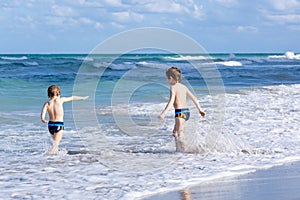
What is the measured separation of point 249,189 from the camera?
5914 millimetres

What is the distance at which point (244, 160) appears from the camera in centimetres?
781

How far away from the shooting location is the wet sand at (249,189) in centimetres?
561

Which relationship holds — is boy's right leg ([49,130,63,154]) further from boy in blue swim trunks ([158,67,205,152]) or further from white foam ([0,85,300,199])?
boy in blue swim trunks ([158,67,205,152])

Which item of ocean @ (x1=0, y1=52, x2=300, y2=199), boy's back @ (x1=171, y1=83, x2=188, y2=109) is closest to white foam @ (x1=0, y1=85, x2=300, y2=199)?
ocean @ (x1=0, y1=52, x2=300, y2=199)

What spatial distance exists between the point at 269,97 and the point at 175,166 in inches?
474

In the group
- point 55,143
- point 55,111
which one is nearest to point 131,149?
point 55,143

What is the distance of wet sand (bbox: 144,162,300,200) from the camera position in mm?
5613

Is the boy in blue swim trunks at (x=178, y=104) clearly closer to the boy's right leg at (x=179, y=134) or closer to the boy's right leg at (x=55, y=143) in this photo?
the boy's right leg at (x=179, y=134)

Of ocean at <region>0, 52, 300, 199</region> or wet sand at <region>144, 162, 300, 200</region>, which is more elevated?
ocean at <region>0, 52, 300, 199</region>

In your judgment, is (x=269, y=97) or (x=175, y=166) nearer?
(x=175, y=166)

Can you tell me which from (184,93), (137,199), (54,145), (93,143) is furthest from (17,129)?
(137,199)

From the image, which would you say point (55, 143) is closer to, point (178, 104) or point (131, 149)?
point (131, 149)

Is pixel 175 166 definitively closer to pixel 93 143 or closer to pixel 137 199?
pixel 137 199

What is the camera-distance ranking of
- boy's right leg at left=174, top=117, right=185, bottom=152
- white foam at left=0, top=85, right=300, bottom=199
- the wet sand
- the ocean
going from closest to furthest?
1. the wet sand
2. white foam at left=0, top=85, right=300, bottom=199
3. the ocean
4. boy's right leg at left=174, top=117, right=185, bottom=152
